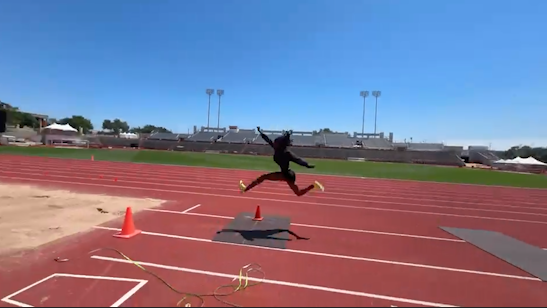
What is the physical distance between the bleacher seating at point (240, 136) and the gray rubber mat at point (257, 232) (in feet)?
192

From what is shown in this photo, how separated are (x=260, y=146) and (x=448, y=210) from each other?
47.8 metres

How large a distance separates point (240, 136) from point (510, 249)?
64182mm

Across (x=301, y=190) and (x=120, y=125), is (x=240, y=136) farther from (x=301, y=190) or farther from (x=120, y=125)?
(x=120, y=125)

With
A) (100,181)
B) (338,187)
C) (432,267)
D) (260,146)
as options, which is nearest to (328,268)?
(432,267)

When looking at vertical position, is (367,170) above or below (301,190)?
below

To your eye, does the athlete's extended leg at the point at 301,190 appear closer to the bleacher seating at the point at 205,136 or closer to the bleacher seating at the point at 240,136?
the bleacher seating at the point at 240,136

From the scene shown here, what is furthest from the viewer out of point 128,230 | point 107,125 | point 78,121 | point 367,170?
point 107,125

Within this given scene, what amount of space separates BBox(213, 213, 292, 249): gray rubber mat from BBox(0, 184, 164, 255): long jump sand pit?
10.2 feet

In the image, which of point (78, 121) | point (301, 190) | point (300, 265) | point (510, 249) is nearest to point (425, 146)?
point (510, 249)

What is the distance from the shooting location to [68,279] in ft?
14.4

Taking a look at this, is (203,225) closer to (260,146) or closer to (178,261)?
(178,261)

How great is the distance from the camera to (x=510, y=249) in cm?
671

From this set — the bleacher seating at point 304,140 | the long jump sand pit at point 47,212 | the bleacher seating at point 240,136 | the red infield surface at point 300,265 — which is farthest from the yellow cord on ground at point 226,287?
the bleacher seating at point 240,136

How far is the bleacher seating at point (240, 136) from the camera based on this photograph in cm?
6706
